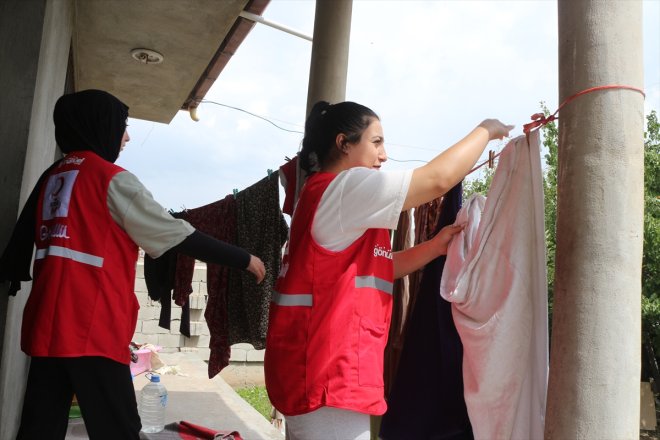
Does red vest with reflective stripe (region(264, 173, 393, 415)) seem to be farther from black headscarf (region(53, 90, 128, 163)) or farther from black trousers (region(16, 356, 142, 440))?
black headscarf (region(53, 90, 128, 163))

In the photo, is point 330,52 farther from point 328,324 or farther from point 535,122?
point 328,324

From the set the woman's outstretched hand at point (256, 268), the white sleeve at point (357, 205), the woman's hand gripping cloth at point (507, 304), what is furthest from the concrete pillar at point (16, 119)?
the woman's hand gripping cloth at point (507, 304)

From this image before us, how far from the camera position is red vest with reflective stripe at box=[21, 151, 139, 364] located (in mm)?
2164

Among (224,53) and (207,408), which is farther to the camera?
(224,53)

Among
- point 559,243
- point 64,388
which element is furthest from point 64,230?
point 559,243

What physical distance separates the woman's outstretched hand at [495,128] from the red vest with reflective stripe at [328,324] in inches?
19.6

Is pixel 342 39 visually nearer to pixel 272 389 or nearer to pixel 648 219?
pixel 272 389

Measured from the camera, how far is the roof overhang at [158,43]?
5.21m

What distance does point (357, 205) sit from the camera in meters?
1.85

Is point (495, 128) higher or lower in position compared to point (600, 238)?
higher

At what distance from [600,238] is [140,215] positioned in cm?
160

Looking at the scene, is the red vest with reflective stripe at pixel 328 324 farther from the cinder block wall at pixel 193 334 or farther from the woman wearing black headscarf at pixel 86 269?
the cinder block wall at pixel 193 334

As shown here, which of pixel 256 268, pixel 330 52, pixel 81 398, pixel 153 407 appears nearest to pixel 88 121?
pixel 256 268

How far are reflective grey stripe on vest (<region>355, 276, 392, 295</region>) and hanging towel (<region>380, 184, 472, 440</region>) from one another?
0.41 meters
